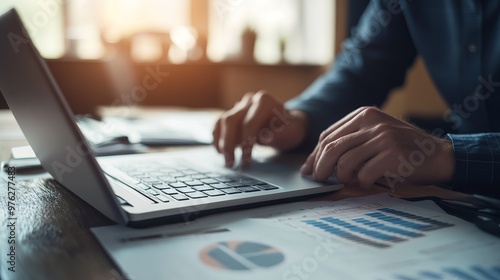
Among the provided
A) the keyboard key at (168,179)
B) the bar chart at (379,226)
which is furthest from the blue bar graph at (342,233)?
the keyboard key at (168,179)

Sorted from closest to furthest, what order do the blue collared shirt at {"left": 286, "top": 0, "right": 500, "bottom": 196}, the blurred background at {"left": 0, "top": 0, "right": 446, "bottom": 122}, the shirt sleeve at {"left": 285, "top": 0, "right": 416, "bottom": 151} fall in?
the blue collared shirt at {"left": 286, "top": 0, "right": 500, "bottom": 196} < the shirt sleeve at {"left": 285, "top": 0, "right": 416, "bottom": 151} < the blurred background at {"left": 0, "top": 0, "right": 446, "bottom": 122}

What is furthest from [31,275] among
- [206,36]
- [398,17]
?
[206,36]

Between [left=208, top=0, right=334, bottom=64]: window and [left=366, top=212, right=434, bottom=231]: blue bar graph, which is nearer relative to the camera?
[left=366, top=212, right=434, bottom=231]: blue bar graph

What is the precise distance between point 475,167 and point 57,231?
0.49m

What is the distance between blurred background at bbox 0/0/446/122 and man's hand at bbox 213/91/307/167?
1.85m

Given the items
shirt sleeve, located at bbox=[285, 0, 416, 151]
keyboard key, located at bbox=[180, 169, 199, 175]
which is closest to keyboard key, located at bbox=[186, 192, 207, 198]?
keyboard key, located at bbox=[180, 169, 199, 175]

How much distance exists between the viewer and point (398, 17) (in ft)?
3.86

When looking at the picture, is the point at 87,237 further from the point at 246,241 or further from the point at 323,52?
the point at 323,52

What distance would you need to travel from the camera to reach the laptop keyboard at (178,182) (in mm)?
541

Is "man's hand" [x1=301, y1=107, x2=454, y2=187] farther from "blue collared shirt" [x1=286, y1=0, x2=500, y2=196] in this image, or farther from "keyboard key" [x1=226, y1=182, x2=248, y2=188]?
"blue collared shirt" [x1=286, y1=0, x2=500, y2=196]

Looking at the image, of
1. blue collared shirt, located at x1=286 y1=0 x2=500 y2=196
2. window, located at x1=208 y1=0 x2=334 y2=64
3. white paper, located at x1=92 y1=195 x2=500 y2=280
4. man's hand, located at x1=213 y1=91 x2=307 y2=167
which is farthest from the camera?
window, located at x1=208 y1=0 x2=334 y2=64

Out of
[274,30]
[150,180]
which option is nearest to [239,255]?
[150,180]

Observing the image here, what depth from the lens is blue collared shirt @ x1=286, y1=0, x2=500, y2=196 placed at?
38.1 inches

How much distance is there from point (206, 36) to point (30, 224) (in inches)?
104
